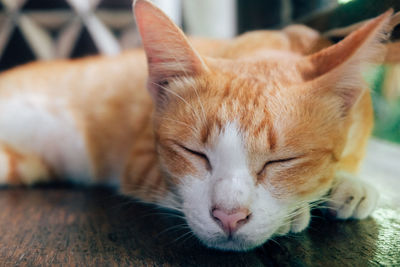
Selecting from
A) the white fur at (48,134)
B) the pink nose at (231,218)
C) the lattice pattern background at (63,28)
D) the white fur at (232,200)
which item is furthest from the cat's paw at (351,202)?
the lattice pattern background at (63,28)

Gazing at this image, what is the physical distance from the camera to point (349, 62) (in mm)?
809

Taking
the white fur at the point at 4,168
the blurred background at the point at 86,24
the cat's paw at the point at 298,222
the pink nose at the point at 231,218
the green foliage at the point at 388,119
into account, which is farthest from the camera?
the blurred background at the point at 86,24

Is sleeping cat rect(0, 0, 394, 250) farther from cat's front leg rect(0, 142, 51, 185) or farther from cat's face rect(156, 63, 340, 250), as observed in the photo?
cat's front leg rect(0, 142, 51, 185)

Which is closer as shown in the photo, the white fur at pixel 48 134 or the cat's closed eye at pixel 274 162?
the cat's closed eye at pixel 274 162

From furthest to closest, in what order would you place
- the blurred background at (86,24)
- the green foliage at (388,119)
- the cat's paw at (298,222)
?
the blurred background at (86,24) → the green foliage at (388,119) → the cat's paw at (298,222)

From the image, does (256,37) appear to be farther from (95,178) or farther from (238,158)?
(95,178)

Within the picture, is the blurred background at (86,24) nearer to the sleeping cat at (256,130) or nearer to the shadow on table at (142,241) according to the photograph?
the sleeping cat at (256,130)

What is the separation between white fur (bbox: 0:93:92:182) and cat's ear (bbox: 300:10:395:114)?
1.19 meters

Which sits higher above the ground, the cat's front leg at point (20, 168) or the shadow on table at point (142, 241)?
the shadow on table at point (142, 241)

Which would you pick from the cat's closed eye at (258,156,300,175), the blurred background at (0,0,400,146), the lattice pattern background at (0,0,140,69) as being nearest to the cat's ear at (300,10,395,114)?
the cat's closed eye at (258,156,300,175)

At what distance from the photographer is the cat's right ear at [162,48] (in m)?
0.90

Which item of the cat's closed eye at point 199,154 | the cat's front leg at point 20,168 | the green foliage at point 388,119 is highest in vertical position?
the cat's closed eye at point 199,154

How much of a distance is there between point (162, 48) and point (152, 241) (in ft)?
1.79

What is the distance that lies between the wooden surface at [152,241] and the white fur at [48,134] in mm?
515
